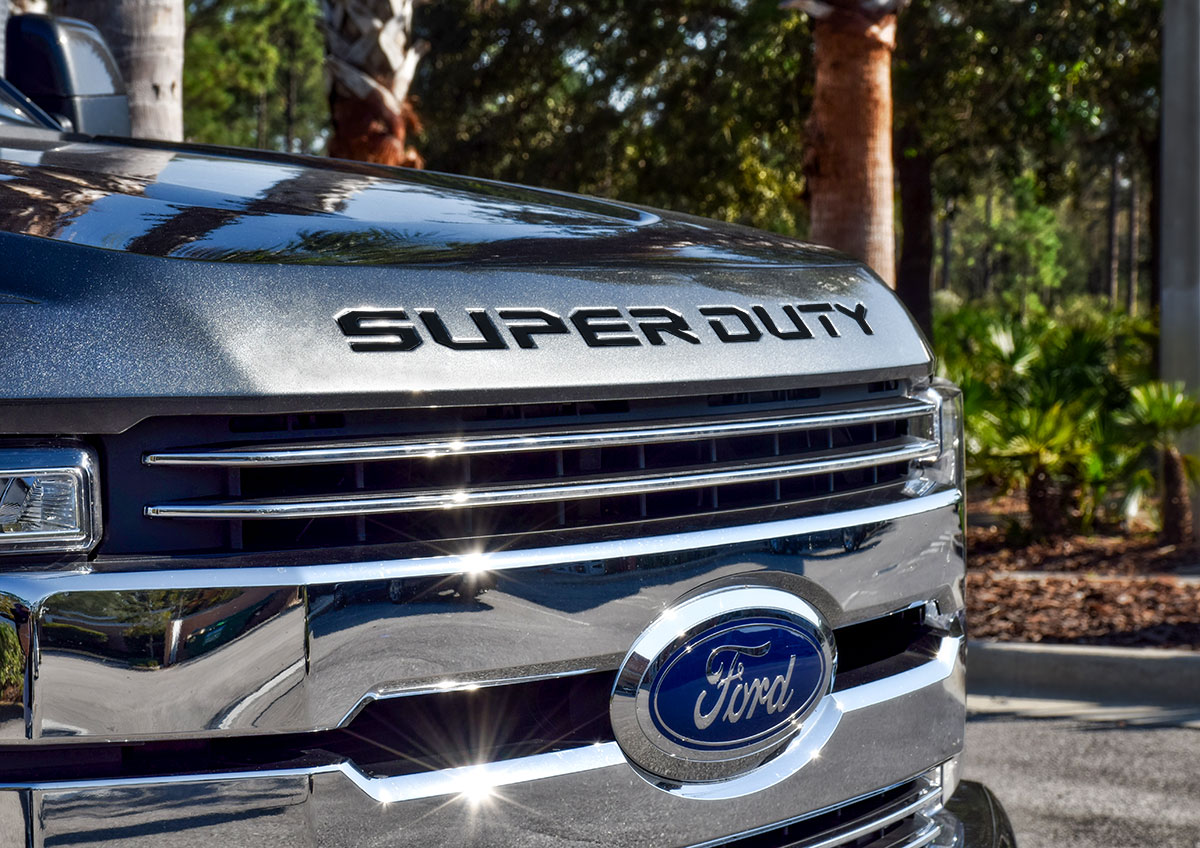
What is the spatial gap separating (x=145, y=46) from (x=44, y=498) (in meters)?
4.44

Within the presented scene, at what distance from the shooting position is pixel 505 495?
1.42m

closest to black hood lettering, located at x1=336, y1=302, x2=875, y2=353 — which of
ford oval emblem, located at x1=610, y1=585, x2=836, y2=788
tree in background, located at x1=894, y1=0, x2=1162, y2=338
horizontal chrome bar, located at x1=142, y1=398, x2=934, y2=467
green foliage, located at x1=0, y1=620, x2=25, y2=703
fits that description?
horizontal chrome bar, located at x1=142, y1=398, x2=934, y2=467

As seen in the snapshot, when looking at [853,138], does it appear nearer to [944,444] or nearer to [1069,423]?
[1069,423]

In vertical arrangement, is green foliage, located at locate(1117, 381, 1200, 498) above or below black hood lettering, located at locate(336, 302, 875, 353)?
below

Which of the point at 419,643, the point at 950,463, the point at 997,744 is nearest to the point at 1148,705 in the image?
the point at 997,744

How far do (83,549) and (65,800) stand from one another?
26cm

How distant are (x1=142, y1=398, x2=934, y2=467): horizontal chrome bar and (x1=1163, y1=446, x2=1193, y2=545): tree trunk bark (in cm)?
634


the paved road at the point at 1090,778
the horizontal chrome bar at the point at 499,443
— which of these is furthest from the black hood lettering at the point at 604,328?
the paved road at the point at 1090,778

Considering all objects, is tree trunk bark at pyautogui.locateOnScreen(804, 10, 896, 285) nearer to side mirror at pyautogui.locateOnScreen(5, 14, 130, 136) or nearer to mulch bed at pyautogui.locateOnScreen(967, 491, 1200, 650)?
mulch bed at pyautogui.locateOnScreen(967, 491, 1200, 650)

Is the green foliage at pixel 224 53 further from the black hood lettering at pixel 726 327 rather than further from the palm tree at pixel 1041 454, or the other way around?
the black hood lettering at pixel 726 327

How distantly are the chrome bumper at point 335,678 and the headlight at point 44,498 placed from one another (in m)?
0.05

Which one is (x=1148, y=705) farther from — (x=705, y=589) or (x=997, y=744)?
(x=705, y=589)

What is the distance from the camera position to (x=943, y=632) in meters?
1.92

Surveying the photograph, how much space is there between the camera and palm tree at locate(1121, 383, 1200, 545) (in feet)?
23.7
